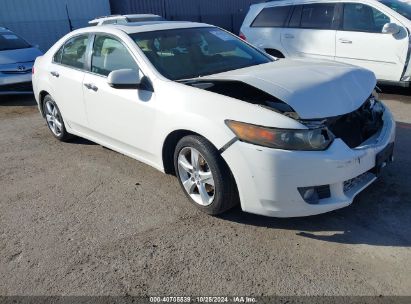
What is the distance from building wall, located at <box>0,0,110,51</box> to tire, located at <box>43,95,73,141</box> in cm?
1098

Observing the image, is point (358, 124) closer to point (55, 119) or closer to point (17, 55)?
point (55, 119)

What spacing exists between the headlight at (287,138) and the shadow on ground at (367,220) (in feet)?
2.29

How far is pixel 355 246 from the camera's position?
9.94 ft

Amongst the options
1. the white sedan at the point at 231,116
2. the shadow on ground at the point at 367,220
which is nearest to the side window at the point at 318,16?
the white sedan at the point at 231,116

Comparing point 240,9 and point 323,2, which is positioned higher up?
point 323,2

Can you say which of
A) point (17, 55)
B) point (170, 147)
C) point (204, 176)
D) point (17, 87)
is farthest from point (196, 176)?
point (17, 55)

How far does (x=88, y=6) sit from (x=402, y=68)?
1367 centimetres

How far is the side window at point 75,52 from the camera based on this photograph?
15.8 ft

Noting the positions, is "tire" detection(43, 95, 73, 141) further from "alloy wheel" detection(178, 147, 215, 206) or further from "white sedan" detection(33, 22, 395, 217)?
"alloy wheel" detection(178, 147, 215, 206)

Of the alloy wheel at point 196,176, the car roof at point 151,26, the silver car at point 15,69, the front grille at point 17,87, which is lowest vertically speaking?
the front grille at point 17,87

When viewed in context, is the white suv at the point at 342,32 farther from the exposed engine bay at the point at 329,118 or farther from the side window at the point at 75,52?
the side window at the point at 75,52

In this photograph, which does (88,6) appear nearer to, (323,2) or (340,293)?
(323,2)

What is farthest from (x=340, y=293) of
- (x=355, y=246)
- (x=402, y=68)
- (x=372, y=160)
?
(x=402, y=68)

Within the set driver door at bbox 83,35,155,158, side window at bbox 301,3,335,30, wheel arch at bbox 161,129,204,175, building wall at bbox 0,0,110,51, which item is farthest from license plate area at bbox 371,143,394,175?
building wall at bbox 0,0,110,51
